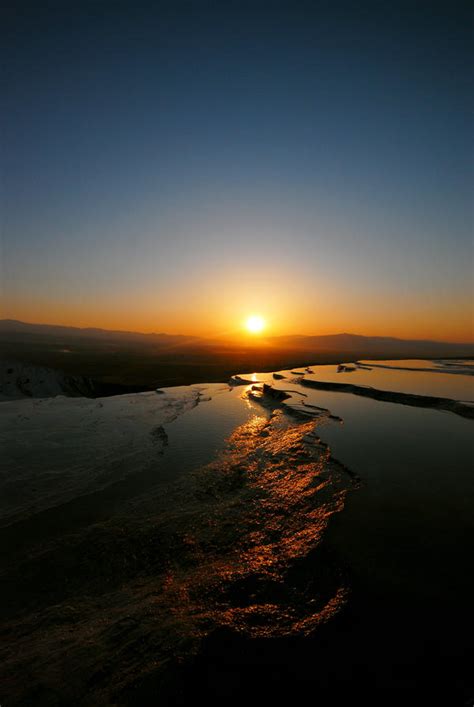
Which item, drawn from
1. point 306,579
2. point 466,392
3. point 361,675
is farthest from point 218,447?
point 466,392

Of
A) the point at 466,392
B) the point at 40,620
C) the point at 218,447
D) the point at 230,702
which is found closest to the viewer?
the point at 230,702

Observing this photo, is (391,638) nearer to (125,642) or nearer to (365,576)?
(365,576)

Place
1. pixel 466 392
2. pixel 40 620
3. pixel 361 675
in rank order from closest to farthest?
pixel 361 675, pixel 40 620, pixel 466 392

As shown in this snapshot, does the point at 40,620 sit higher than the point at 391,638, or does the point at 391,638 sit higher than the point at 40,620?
the point at 391,638

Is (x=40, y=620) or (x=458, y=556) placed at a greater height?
(x=458, y=556)

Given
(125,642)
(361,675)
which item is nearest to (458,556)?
(361,675)

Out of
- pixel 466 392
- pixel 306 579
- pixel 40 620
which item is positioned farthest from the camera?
pixel 466 392

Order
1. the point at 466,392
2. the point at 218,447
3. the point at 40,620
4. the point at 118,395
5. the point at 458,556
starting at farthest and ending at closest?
the point at 118,395, the point at 466,392, the point at 218,447, the point at 458,556, the point at 40,620

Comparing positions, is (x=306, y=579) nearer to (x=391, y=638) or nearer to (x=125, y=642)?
(x=391, y=638)

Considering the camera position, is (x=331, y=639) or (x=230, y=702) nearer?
(x=230, y=702)
